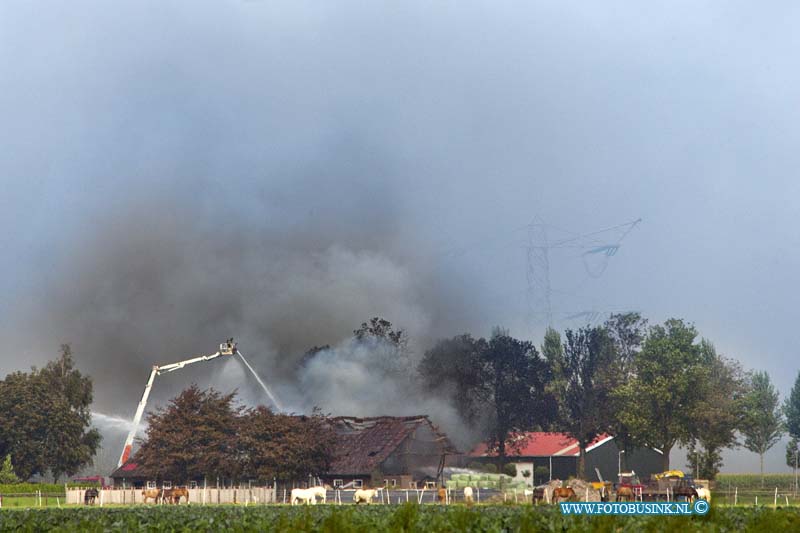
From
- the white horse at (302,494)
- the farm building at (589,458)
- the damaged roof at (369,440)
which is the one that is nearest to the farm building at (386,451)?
the damaged roof at (369,440)

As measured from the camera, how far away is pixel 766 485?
147 metres

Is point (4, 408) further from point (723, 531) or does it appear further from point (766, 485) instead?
point (723, 531)

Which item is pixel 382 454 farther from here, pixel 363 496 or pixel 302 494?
pixel 363 496

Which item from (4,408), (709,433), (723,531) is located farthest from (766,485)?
(723,531)

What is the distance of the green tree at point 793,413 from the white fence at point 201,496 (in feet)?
333

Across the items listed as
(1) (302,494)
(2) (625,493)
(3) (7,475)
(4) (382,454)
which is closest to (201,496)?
(1) (302,494)

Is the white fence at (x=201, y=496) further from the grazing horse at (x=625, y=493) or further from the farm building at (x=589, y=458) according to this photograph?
the farm building at (x=589, y=458)

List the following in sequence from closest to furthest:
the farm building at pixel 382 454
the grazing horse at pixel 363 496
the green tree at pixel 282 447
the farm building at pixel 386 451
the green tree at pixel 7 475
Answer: the grazing horse at pixel 363 496 → the green tree at pixel 282 447 → the farm building at pixel 386 451 → the farm building at pixel 382 454 → the green tree at pixel 7 475

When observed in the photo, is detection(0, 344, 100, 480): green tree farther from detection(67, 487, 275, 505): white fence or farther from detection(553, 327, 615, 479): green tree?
detection(553, 327, 615, 479): green tree

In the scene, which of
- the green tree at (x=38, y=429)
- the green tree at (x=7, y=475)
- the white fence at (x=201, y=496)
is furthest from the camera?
the green tree at (x=38, y=429)

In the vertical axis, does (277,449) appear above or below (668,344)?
below

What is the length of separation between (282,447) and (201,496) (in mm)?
11610

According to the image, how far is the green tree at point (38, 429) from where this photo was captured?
14538 centimetres

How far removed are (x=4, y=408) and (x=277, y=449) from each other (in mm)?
57419
